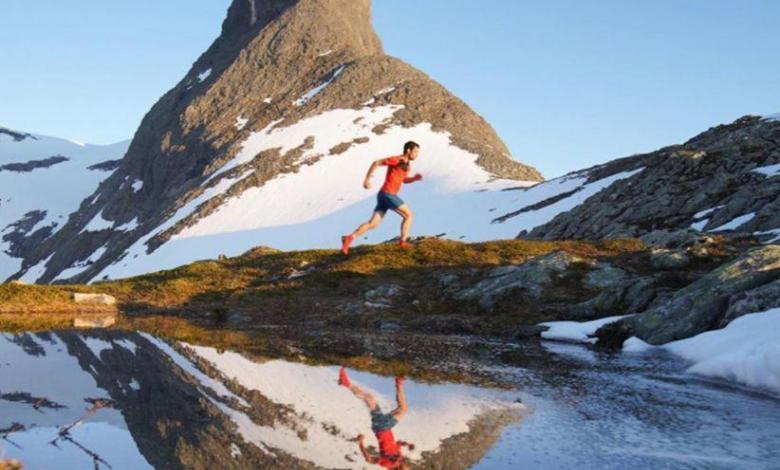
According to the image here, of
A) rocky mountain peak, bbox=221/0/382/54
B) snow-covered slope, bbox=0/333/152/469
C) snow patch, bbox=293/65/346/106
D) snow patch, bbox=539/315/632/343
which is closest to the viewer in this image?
snow-covered slope, bbox=0/333/152/469

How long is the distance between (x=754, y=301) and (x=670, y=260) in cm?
803

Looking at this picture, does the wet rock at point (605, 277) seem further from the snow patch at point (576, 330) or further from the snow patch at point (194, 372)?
the snow patch at point (194, 372)

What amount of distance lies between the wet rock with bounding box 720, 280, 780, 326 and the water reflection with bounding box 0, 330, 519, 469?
6.48 metres

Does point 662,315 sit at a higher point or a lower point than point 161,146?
lower

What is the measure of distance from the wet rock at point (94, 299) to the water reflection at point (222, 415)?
37.7ft

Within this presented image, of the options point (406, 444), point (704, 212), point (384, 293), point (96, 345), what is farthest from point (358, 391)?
point (704, 212)

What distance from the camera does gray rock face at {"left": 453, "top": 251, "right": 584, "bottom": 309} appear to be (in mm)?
19531

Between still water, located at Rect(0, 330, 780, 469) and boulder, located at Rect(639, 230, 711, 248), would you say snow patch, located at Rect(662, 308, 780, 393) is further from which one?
boulder, located at Rect(639, 230, 711, 248)

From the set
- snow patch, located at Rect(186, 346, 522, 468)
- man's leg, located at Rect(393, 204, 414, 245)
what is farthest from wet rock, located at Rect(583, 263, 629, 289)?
snow patch, located at Rect(186, 346, 522, 468)

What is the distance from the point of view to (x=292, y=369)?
1022 centimetres

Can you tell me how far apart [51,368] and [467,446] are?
7062mm

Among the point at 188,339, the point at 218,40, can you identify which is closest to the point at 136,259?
the point at 188,339

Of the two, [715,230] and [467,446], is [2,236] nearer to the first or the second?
[715,230]

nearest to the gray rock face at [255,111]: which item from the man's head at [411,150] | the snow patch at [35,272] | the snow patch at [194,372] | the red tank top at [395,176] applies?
the snow patch at [35,272]
